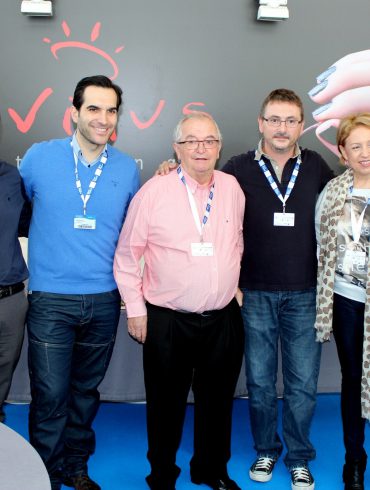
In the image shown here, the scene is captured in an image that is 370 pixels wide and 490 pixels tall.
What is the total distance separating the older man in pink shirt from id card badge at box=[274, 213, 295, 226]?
0.15m

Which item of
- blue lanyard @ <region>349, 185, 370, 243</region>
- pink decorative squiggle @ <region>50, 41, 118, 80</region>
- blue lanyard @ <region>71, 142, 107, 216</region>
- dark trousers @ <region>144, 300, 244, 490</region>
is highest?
pink decorative squiggle @ <region>50, 41, 118, 80</region>

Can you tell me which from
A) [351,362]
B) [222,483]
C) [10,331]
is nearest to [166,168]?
[10,331]

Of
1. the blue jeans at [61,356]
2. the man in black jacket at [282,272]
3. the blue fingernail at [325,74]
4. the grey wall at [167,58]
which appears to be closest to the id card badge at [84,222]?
the blue jeans at [61,356]

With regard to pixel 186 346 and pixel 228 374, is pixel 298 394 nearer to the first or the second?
pixel 228 374

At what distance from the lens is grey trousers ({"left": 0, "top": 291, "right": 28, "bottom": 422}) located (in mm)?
1969

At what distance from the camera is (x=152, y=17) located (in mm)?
3346

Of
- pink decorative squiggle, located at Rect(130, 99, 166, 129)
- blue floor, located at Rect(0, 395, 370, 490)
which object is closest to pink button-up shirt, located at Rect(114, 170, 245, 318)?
blue floor, located at Rect(0, 395, 370, 490)

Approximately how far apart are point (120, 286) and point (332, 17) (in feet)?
8.08

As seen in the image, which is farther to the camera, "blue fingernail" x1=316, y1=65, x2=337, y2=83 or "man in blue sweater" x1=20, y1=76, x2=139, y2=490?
"blue fingernail" x1=316, y1=65, x2=337, y2=83

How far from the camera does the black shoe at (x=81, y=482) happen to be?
88.6 inches

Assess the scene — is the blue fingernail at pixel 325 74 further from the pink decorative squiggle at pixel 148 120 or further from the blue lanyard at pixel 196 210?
the blue lanyard at pixel 196 210

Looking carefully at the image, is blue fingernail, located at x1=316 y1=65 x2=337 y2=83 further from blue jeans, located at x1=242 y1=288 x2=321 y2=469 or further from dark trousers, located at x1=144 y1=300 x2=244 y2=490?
dark trousers, located at x1=144 y1=300 x2=244 y2=490

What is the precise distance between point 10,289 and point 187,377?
78cm

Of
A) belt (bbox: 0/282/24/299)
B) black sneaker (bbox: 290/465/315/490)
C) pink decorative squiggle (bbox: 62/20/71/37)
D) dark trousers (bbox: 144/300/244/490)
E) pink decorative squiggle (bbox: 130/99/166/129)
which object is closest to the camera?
belt (bbox: 0/282/24/299)
